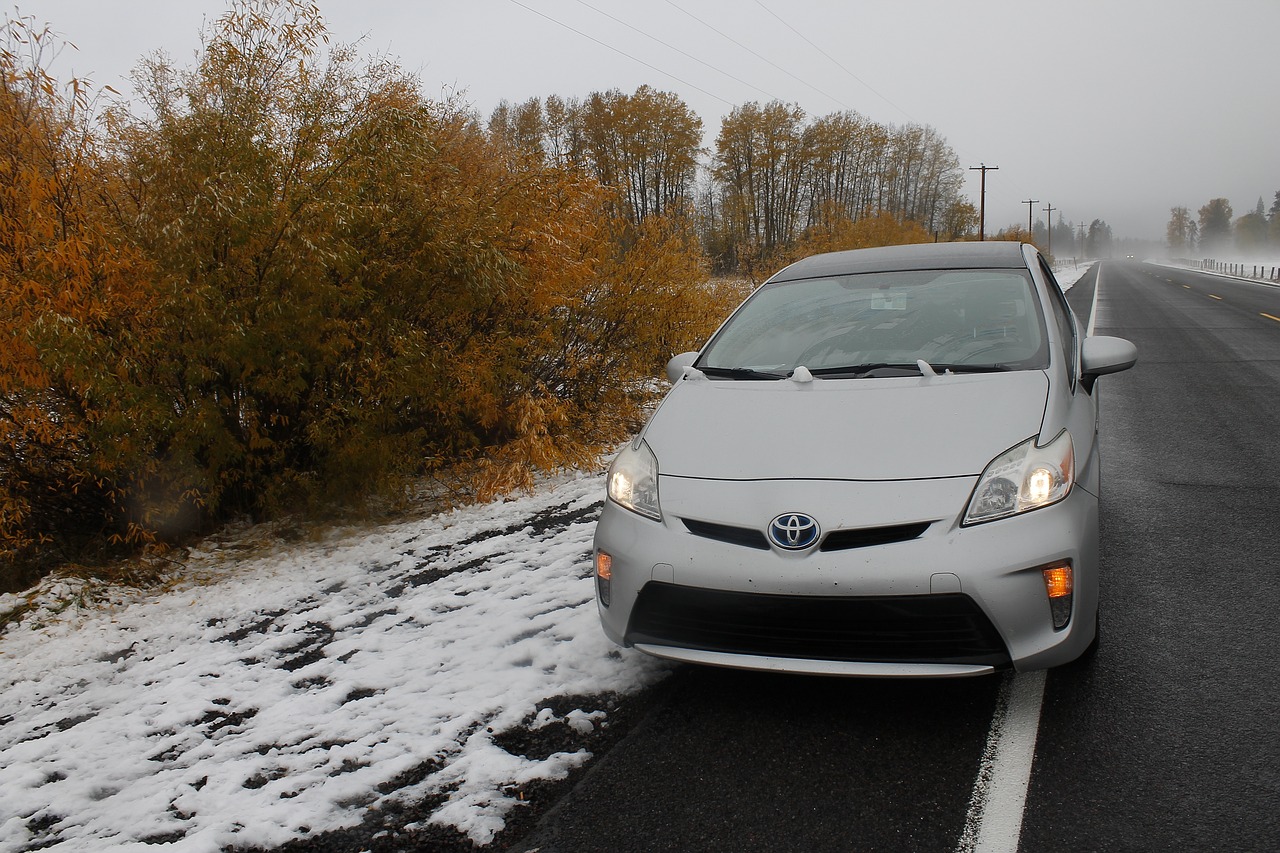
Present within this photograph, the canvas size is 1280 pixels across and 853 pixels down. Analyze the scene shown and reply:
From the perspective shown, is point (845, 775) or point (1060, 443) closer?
point (845, 775)

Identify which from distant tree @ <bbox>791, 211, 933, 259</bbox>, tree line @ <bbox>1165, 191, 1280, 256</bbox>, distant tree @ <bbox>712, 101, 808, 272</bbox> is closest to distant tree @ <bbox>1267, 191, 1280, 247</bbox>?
tree line @ <bbox>1165, 191, 1280, 256</bbox>

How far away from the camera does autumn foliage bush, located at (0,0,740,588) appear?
4.18 m

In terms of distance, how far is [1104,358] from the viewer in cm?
357

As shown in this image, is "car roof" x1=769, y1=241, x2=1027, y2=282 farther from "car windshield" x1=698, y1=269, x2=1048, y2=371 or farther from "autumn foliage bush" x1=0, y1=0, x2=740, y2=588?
"autumn foliage bush" x1=0, y1=0, x2=740, y2=588

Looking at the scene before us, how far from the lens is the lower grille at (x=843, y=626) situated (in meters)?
2.38

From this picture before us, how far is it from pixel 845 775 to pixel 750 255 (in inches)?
880

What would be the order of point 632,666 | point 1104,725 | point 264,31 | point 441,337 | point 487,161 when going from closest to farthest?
point 1104,725 → point 632,666 → point 264,31 → point 441,337 → point 487,161

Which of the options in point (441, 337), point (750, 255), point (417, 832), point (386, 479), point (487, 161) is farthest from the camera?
point (750, 255)

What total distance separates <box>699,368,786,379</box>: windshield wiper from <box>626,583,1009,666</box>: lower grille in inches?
47.9

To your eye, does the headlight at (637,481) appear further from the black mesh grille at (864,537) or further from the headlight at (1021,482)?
the headlight at (1021,482)

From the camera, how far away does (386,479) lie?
17.9 ft

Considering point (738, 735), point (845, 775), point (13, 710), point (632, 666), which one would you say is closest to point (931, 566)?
point (845, 775)

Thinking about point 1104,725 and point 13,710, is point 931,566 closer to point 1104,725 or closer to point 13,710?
point 1104,725

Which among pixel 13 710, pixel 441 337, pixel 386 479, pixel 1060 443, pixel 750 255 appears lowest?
pixel 13 710
